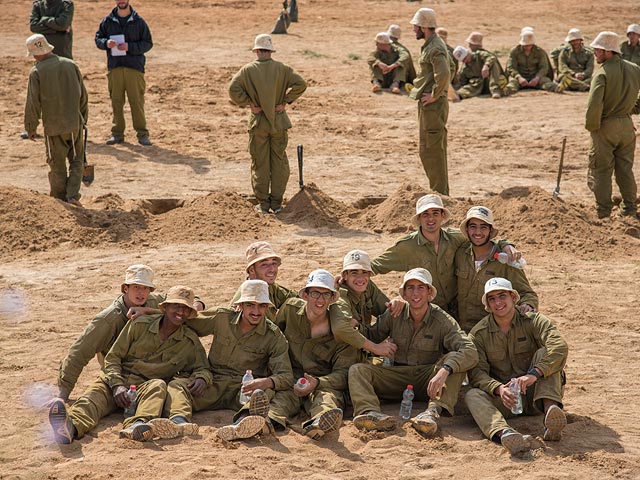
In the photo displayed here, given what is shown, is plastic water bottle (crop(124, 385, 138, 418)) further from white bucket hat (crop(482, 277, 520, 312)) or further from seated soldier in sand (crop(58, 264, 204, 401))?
white bucket hat (crop(482, 277, 520, 312))

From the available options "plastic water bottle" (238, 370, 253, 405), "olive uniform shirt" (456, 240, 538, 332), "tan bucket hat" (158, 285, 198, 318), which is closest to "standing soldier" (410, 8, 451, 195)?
"olive uniform shirt" (456, 240, 538, 332)

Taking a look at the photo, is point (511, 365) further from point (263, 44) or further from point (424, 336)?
point (263, 44)

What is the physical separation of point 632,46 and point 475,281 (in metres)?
11.1

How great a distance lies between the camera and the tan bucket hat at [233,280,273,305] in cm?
940

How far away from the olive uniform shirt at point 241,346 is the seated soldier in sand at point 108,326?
0.87 ft

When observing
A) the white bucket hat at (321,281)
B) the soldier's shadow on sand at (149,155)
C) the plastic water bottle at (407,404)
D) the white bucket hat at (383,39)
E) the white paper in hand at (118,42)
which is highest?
the white paper in hand at (118,42)

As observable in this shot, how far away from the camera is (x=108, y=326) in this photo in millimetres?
9680

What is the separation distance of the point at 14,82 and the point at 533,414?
15294mm

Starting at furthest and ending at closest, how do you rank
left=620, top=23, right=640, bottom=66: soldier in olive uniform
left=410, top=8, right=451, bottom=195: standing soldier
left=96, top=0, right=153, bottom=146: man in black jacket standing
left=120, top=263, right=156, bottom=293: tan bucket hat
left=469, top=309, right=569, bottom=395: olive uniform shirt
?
left=620, top=23, right=640, bottom=66: soldier in olive uniform < left=96, top=0, right=153, bottom=146: man in black jacket standing < left=410, top=8, right=451, bottom=195: standing soldier < left=120, top=263, right=156, bottom=293: tan bucket hat < left=469, top=309, right=569, bottom=395: olive uniform shirt

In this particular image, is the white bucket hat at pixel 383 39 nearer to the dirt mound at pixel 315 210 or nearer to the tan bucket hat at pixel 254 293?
the dirt mound at pixel 315 210

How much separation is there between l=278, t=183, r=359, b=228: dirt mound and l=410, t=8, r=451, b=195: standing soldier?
4.05 ft

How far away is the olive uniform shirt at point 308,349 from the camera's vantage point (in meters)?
9.76

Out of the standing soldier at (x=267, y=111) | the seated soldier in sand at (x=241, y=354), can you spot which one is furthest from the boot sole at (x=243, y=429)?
the standing soldier at (x=267, y=111)

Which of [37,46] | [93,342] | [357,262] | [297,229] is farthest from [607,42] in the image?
[93,342]
